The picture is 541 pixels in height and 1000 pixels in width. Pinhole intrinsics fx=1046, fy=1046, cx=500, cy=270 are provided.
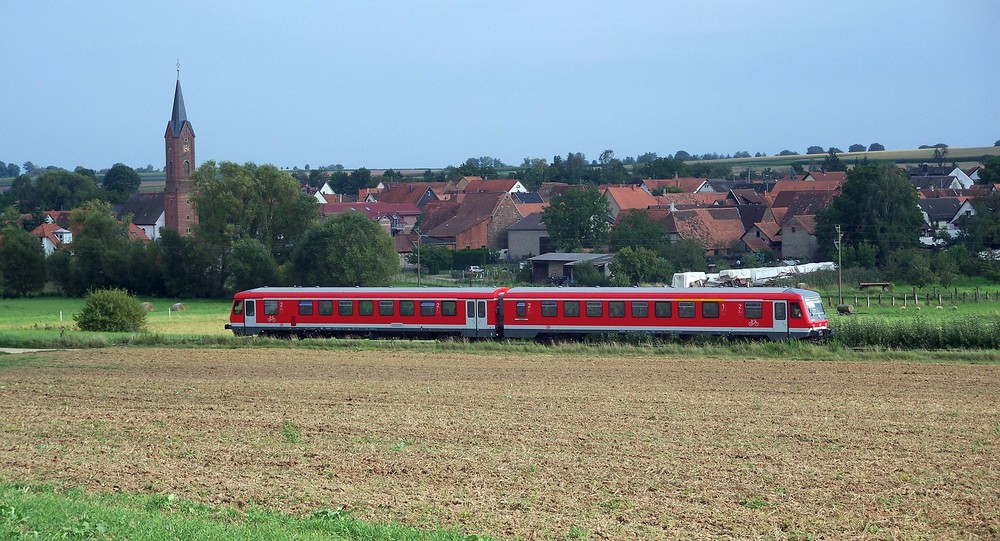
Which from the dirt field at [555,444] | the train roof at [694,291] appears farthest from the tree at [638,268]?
the dirt field at [555,444]

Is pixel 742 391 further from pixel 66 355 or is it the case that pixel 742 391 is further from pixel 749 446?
pixel 66 355

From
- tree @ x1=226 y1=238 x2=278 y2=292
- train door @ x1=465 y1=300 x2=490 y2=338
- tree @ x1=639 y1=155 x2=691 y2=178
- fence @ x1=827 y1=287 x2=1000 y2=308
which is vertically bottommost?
fence @ x1=827 y1=287 x2=1000 y2=308

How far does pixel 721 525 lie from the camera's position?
1259 centimetres

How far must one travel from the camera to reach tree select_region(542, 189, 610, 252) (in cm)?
8075

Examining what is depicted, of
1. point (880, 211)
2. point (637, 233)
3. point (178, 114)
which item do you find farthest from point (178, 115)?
point (880, 211)

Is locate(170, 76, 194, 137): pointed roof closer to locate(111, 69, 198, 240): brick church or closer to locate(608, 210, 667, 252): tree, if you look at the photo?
locate(111, 69, 198, 240): brick church

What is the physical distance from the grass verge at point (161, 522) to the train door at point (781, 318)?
22.4m

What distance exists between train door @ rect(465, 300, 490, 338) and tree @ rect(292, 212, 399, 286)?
99.2ft

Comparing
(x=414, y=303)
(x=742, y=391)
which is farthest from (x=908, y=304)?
(x=742, y=391)

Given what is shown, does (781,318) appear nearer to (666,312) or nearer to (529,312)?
(666,312)

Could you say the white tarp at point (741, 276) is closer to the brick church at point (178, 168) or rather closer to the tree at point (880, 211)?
the tree at point (880, 211)

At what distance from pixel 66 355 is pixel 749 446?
23.4 meters

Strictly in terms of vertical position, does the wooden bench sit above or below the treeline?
below

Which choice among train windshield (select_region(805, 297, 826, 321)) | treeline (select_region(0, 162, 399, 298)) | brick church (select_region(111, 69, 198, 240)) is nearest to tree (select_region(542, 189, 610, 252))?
treeline (select_region(0, 162, 399, 298))
